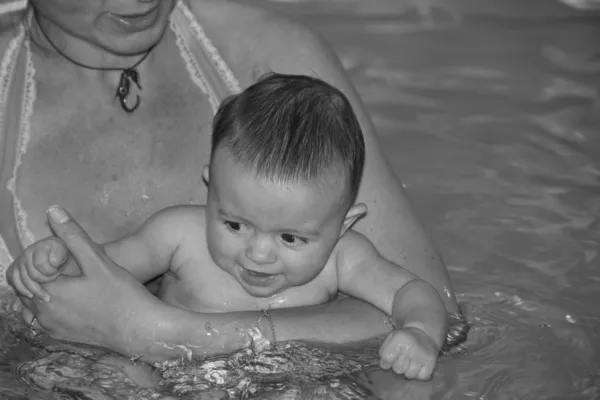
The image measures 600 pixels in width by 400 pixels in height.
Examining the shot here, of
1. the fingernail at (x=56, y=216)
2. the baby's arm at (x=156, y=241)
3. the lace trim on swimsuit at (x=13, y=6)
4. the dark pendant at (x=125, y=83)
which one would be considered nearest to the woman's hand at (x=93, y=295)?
the fingernail at (x=56, y=216)

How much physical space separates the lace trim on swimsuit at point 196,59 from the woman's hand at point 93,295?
0.50 m

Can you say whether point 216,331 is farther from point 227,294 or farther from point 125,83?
point 125,83

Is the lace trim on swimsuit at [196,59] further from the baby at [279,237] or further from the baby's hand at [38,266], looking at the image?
the baby's hand at [38,266]

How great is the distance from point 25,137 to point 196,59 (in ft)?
1.28

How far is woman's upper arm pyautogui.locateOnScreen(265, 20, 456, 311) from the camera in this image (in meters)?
2.33

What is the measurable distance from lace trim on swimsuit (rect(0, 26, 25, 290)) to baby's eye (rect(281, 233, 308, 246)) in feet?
1.82

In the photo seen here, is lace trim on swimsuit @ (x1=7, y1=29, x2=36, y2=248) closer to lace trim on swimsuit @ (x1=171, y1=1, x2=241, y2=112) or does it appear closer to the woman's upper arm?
lace trim on swimsuit @ (x1=171, y1=1, x2=241, y2=112)

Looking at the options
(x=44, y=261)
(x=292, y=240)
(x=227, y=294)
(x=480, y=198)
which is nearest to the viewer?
(x=44, y=261)

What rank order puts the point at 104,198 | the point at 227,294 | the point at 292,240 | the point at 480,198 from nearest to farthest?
the point at 292,240, the point at 227,294, the point at 104,198, the point at 480,198

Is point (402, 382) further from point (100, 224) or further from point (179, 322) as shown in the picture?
point (100, 224)

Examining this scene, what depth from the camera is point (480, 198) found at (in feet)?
10.4

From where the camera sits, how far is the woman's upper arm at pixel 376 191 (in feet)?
7.64

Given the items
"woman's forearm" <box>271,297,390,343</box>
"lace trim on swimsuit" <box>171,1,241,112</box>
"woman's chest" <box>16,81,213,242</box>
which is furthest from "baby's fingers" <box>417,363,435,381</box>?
"lace trim on swimsuit" <box>171,1,241,112</box>

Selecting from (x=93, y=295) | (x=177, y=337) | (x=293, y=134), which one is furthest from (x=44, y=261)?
(x=293, y=134)
